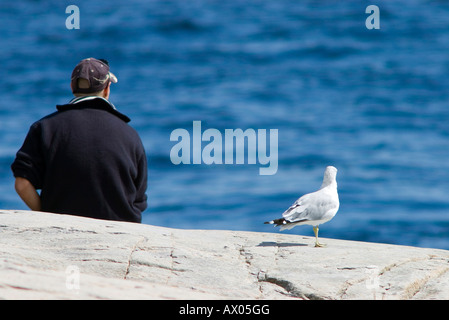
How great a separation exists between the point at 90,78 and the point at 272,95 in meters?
17.0

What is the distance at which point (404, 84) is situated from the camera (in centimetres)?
2277

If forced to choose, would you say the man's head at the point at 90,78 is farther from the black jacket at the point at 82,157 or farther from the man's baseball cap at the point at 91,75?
the black jacket at the point at 82,157

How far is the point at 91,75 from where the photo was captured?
5.66 meters

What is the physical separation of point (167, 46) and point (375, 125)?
26.9ft

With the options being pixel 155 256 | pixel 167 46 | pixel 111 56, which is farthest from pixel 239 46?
pixel 155 256

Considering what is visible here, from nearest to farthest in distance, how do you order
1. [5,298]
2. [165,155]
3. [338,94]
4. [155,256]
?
[5,298] < [155,256] < [165,155] < [338,94]

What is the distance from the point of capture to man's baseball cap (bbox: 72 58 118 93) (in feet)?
18.6

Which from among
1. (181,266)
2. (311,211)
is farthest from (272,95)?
(181,266)

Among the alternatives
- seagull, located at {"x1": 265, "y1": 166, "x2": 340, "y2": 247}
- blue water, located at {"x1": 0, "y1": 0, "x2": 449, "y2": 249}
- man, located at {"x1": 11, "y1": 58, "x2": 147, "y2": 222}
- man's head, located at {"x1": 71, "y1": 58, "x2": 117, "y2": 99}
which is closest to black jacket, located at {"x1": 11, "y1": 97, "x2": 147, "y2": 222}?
man, located at {"x1": 11, "y1": 58, "x2": 147, "y2": 222}

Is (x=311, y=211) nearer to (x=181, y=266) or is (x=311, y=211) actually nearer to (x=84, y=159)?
(x=181, y=266)

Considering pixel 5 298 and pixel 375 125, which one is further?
pixel 375 125

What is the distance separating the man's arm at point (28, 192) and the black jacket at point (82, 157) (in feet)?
0.12

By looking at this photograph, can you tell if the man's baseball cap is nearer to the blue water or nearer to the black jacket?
the black jacket
